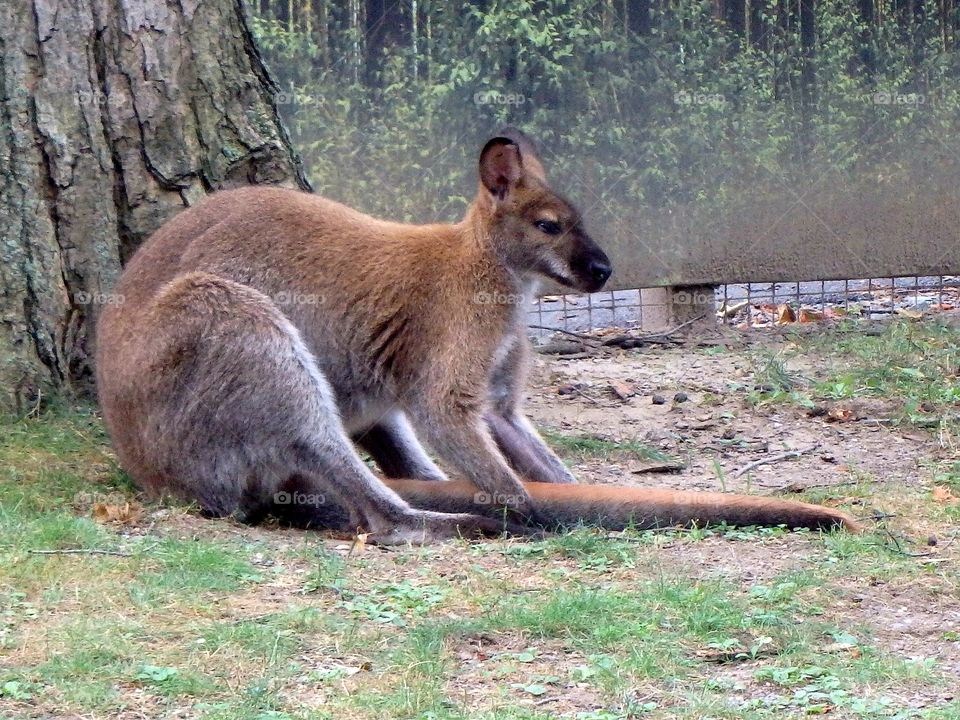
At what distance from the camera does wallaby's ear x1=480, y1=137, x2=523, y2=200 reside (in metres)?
5.79

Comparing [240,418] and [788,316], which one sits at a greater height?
[240,418]

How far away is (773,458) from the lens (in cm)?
638

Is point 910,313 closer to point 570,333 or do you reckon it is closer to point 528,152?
point 570,333

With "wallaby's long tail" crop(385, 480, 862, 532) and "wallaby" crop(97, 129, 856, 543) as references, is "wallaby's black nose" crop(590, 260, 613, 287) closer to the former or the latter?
"wallaby" crop(97, 129, 856, 543)

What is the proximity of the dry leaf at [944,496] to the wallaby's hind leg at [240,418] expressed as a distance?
1.86m

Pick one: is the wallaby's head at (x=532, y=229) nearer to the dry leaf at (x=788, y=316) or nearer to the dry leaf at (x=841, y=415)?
the dry leaf at (x=841, y=415)

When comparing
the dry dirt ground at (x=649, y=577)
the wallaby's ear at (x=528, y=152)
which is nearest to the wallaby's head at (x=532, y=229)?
the wallaby's ear at (x=528, y=152)

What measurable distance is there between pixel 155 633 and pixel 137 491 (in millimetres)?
1887

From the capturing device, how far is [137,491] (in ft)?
18.6

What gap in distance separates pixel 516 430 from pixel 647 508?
41.2 inches

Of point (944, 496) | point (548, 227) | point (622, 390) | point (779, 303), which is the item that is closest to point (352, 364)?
point (548, 227)

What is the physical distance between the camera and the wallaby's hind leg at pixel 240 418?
17.4 feet

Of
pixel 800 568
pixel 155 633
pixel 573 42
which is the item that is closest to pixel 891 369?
pixel 573 42

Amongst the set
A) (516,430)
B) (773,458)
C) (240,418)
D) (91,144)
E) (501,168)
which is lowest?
(773,458)
